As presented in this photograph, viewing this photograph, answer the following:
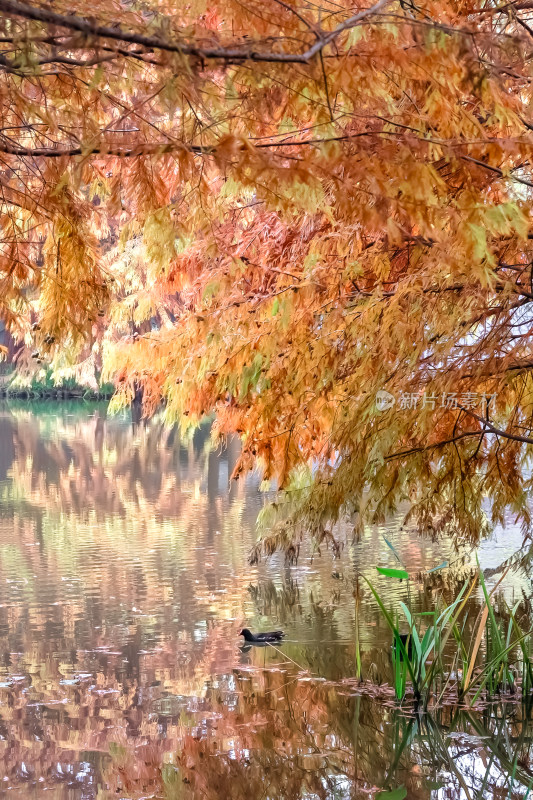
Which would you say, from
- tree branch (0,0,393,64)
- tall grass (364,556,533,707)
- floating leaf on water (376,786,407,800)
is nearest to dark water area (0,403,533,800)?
floating leaf on water (376,786,407,800)

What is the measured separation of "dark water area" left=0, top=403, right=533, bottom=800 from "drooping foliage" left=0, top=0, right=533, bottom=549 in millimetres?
710

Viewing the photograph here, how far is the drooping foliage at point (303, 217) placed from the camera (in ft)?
10.9

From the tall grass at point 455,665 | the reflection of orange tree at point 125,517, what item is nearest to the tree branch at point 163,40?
the tall grass at point 455,665

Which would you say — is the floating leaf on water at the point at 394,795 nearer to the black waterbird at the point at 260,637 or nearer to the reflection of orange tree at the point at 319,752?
the reflection of orange tree at the point at 319,752

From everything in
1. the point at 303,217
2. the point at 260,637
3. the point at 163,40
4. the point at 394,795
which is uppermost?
the point at 303,217

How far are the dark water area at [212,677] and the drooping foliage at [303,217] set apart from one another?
710 mm

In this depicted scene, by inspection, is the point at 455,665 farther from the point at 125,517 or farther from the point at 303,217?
the point at 125,517

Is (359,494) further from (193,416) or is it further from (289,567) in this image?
(289,567)

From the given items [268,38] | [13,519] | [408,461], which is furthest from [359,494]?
[13,519]

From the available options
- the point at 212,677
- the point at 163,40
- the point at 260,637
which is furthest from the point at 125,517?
the point at 163,40

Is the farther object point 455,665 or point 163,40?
point 455,665

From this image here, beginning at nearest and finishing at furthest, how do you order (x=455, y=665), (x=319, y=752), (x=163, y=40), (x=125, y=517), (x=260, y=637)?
1. (x=163, y=40)
2. (x=319, y=752)
3. (x=455, y=665)
4. (x=260, y=637)
5. (x=125, y=517)

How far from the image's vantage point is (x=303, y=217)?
6.44m

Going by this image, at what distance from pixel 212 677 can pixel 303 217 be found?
2.57 meters
